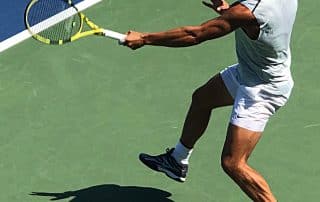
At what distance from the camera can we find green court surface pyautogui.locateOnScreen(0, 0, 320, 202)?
6703mm

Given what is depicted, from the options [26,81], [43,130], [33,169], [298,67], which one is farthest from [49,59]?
[298,67]

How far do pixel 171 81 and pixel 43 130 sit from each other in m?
1.30

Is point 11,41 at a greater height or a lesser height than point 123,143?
greater

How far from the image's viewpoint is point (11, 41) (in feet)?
28.5

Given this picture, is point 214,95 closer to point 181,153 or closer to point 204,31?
point 181,153

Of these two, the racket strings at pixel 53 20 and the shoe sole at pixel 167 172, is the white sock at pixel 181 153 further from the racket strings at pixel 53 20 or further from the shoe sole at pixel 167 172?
the racket strings at pixel 53 20

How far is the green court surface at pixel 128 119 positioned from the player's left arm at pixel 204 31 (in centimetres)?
140

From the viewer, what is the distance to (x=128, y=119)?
7.47 metres

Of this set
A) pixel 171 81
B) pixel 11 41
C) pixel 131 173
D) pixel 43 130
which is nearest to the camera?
pixel 131 173

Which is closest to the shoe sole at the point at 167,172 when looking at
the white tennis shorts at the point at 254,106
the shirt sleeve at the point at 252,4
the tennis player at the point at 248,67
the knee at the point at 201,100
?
the knee at the point at 201,100

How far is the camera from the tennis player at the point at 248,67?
546 centimetres

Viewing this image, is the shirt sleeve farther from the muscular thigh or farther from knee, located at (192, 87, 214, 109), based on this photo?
knee, located at (192, 87, 214, 109)

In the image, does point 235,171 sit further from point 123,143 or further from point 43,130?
point 43,130

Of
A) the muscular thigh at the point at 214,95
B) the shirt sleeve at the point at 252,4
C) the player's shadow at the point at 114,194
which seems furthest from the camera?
the player's shadow at the point at 114,194
